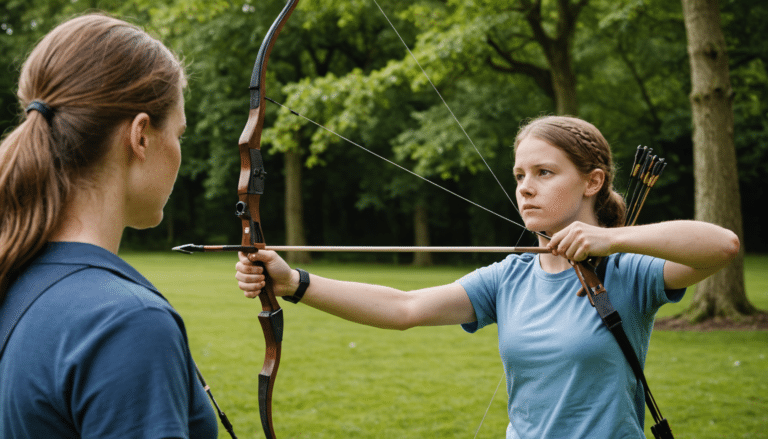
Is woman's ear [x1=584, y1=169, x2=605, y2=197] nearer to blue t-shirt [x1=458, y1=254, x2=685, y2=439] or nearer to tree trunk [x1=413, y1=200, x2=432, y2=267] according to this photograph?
blue t-shirt [x1=458, y1=254, x2=685, y2=439]

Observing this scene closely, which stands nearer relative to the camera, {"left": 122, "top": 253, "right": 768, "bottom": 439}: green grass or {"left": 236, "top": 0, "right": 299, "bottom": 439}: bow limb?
{"left": 236, "top": 0, "right": 299, "bottom": 439}: bow limb

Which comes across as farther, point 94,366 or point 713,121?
point 713,121

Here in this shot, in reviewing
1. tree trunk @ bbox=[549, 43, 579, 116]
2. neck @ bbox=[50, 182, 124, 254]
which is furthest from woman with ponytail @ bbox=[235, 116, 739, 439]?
tree trunk @ bbox=[549, 43, 579, 116]

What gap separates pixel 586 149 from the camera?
7.11 ft

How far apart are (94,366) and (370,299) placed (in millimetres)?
1280

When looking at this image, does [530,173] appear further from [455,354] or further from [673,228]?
A: [455,354]

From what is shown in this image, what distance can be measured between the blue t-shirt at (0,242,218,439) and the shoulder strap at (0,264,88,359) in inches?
0.5

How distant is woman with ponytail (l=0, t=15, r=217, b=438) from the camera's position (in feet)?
3.38

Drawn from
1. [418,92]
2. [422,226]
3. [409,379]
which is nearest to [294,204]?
[422,226]

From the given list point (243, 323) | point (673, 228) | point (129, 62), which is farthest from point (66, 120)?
point (243, 323)

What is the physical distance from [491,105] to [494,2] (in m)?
6.50

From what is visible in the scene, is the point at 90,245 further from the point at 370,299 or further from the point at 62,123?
the point at 370,299

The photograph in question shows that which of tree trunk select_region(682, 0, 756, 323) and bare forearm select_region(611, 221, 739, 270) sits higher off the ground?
tree trunk select_region(682, 0, 756, 323)

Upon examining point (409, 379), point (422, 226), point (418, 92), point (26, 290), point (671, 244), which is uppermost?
point (418, 92)
